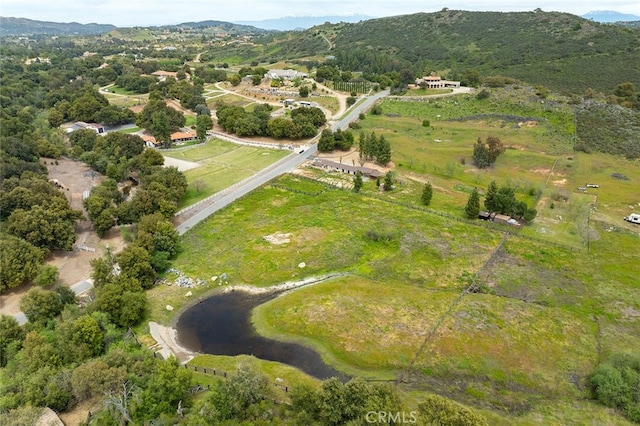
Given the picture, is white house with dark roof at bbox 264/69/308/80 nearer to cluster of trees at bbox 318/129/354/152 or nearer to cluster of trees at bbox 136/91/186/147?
cluster of trees at bbox 136/91/186/147

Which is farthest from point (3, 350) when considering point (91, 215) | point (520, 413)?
point (520, 413)

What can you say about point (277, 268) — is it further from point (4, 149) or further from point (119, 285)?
point (4, 149)

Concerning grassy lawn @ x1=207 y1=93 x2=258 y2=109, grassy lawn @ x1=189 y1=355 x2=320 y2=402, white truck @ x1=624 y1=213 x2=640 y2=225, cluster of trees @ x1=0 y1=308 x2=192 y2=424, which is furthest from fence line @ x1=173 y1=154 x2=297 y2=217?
white truck @ x1=624 y1=213 x2=640 y2=225

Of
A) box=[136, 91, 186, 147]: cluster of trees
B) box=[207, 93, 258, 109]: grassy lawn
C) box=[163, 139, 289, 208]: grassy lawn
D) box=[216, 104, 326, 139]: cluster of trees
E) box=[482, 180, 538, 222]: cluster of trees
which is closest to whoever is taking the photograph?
box=[482, 180, 538, 222]: cluster of trees

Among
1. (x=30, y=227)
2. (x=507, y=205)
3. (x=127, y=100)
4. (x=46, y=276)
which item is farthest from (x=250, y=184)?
(x=127, y=100)

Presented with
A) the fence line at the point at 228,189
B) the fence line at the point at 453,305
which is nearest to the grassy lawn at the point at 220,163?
the fence line at the point at 228,189

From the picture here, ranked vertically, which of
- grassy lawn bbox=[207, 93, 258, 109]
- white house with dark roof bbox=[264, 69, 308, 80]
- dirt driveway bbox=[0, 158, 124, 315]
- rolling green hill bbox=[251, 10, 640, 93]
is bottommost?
dirt driveway bbox=[0, 158, 124, 315]
